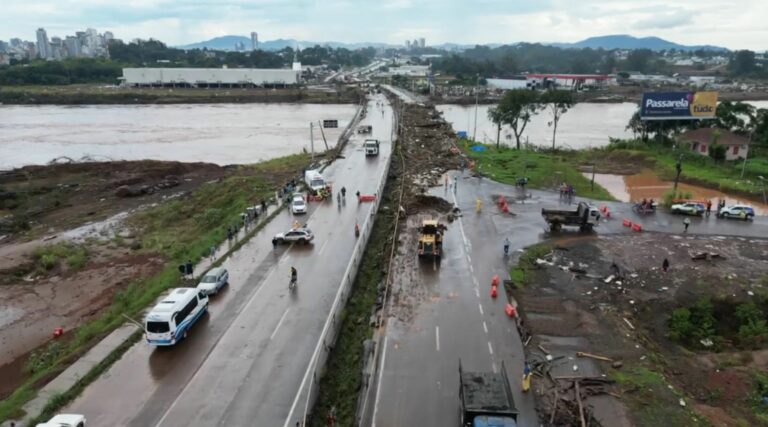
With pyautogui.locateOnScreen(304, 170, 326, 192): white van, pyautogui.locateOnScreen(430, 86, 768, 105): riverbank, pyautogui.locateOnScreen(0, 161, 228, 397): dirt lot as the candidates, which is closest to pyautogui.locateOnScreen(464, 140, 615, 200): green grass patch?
pyautogui.locateOnScreen(304, 170, 326, 192): white van

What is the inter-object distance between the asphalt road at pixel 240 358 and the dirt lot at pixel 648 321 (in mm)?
8571

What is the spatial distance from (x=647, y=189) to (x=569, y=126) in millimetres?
53552

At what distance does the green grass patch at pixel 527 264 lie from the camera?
80.6 ft

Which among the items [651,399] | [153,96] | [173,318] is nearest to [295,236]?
[173,318]

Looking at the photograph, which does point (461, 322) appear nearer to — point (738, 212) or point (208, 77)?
point (738, 212)

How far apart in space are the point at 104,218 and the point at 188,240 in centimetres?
1255

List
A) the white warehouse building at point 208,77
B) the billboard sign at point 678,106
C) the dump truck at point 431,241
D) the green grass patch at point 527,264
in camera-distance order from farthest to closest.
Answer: the white warehouse building at point 208,77 < the billboard sign at point 678,106 < the dump truck at point 431,241 < the green grass patch at point 527,264

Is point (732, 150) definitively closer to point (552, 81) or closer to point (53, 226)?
point (53, 226)

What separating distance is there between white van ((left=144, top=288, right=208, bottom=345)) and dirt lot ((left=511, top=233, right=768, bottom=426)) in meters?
12.8

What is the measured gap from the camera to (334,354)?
1872 cm

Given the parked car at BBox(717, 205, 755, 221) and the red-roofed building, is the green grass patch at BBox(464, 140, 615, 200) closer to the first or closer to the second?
the parked car at BBox(717, 205, 755, 221)

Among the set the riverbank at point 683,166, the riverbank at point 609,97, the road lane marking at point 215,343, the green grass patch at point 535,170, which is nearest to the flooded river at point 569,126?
the riverbank at point 609,97

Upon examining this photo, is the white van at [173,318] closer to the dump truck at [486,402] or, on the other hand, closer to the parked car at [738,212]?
the dump truck at [486,402]

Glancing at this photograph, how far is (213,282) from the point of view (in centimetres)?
2327
